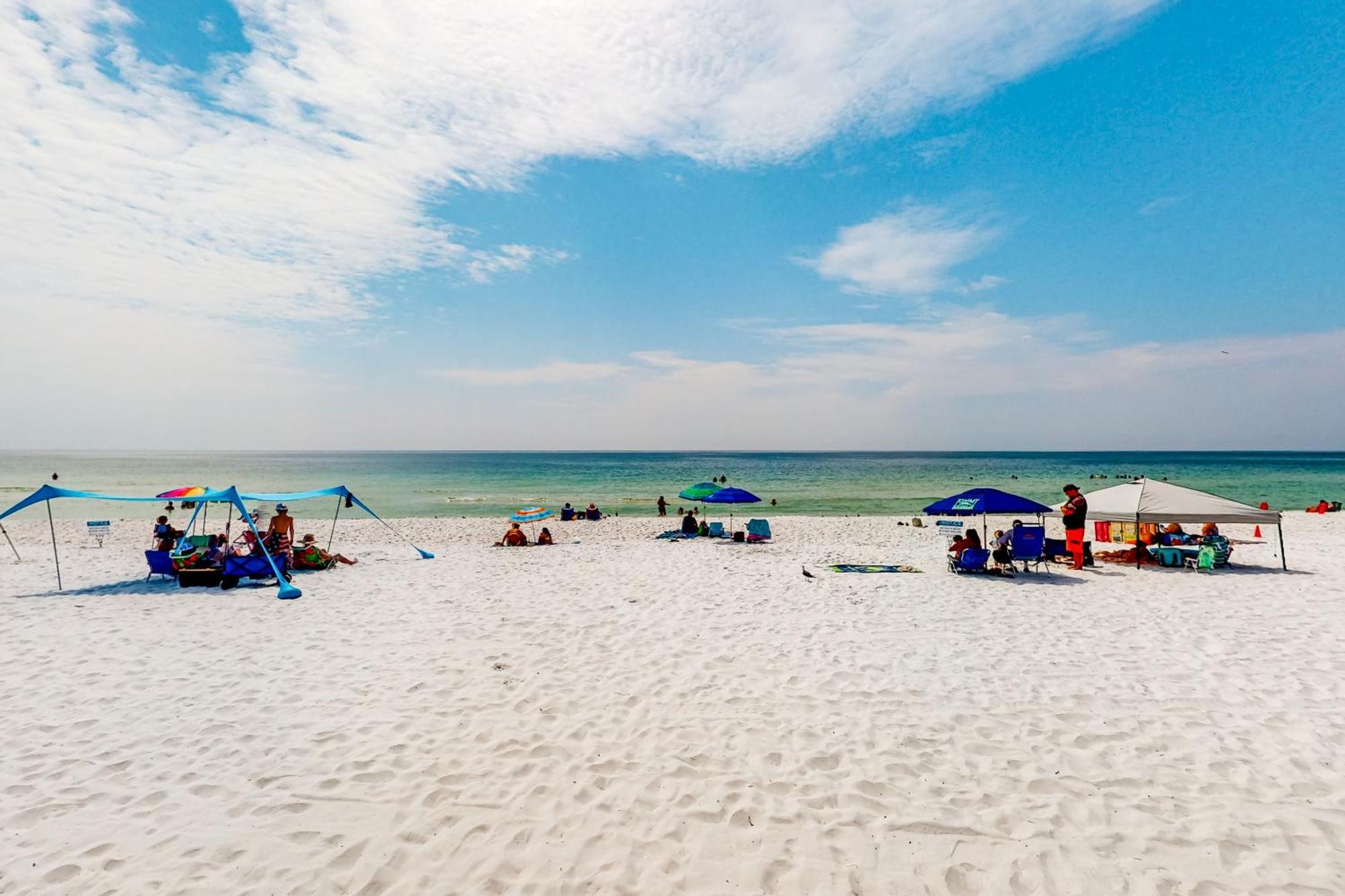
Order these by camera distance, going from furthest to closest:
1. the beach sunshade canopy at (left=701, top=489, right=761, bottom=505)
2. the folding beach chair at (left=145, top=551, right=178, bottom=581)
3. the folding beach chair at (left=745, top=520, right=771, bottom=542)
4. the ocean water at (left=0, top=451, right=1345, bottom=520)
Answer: the ocean water at (left=0, top=451, right=1345, bottom=520) < the folding beach chair at (left=745, top=520, right=771, bottom=542) < the beach sunshade canopy at (left=701, top=489, right=761, bottom=505) < the folding beach chair at (left=145, top=551, right=178, bottom=581)

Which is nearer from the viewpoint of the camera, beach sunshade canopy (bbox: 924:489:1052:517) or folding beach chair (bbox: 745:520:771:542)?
beach sunshade canopy (bbox: 924:489:1052:517)

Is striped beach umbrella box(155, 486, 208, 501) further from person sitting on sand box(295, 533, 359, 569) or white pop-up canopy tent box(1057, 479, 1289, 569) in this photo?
white pop-up canopy tent box(1057, 479, 1289, 569)

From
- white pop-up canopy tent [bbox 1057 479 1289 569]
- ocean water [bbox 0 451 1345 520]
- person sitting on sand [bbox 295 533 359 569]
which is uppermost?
white pop-up canopy tent [bbox 1057 479 1289 569]

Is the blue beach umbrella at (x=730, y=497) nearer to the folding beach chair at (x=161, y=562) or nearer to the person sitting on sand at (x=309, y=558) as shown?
the person sitting on sand at (x=309, y=558)

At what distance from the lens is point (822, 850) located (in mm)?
4367

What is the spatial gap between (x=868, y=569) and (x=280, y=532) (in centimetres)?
1353

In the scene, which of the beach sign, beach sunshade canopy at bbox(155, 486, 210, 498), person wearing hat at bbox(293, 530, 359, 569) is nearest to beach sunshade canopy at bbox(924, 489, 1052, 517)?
person wearing hat at bbox(293, 530, 359, 569)

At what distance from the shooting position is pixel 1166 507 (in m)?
13.4

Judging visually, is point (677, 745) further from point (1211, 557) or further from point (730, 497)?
point (1211, 557)

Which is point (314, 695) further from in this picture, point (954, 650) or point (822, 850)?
point (954, 650)

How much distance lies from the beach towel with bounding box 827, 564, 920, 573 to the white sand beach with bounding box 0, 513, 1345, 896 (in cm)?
271

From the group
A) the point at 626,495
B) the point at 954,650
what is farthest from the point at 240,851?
the point at 626,495

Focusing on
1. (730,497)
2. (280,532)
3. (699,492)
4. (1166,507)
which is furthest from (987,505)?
(280,532)

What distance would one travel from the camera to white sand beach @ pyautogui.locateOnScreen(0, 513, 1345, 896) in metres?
4.23
